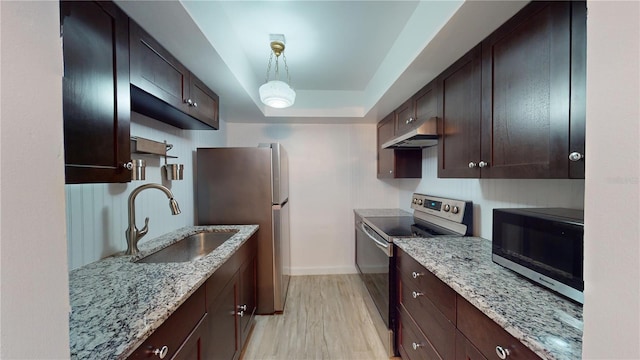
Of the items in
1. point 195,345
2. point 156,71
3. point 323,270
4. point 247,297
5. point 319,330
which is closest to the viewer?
point 195,345

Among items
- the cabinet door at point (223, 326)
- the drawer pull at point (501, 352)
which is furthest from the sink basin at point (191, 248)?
the drawer pull at point (501, 352)

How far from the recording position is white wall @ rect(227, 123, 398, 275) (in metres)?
3.21

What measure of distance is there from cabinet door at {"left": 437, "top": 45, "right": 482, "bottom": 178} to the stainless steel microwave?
34cm

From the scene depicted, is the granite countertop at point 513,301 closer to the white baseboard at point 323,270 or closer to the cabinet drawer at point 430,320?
the cabinet drawer at point 430,320

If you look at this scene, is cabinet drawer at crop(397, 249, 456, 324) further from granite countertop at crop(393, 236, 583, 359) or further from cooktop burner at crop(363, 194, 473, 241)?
cooktop burner at crop(363, 194, 473, 241)

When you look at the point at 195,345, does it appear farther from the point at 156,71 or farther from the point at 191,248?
the point at 156,71

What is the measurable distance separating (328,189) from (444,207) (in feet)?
5.20

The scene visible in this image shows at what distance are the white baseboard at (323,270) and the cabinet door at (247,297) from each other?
3.48ft

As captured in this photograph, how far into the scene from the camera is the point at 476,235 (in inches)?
68.8

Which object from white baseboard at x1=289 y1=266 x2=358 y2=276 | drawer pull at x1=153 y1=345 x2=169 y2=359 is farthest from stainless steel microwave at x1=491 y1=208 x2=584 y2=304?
white baseboard at x1=289 y1=266 x2=358 y2=276

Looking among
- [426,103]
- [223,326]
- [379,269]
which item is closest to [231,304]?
[223,326]

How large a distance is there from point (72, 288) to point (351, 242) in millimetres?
2763

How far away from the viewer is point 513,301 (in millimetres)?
841

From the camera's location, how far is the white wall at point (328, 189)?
126 inches
